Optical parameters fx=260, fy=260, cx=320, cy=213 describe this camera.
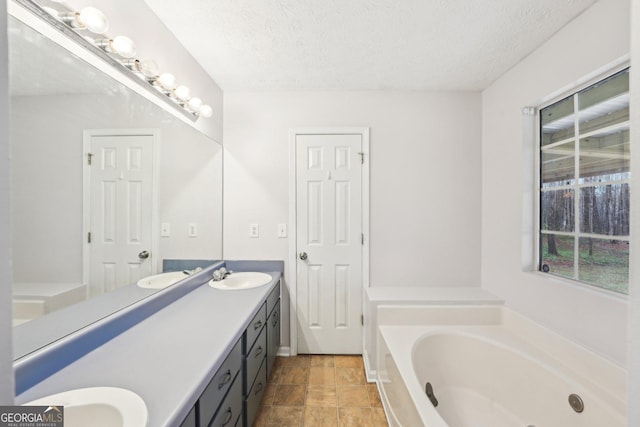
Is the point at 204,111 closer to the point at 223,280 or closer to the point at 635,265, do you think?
the point at 223,280

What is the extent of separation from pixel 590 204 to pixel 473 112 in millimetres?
1194

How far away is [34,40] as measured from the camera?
34.7 inches

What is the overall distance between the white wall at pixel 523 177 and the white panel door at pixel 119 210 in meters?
2.37

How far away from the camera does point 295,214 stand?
7.61ft

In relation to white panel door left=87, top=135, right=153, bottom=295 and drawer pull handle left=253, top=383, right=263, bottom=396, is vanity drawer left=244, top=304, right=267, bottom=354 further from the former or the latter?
white panel door left=87, top=135, right=153, bottom=295

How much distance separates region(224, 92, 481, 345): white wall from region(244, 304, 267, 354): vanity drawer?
0.85 m

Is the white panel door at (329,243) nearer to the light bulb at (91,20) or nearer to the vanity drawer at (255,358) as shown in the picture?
the vanity drawer at (255,358)

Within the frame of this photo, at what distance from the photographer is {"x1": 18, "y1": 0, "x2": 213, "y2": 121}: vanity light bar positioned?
0.92 meters

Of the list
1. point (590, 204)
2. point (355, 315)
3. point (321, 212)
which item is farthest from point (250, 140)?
point (590, 204)

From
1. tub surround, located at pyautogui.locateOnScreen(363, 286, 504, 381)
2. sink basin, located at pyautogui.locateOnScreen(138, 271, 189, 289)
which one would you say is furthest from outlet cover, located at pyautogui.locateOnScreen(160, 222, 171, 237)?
tub surround, located at pyautogui.locateOnScreen(363, 286, 504, 381)

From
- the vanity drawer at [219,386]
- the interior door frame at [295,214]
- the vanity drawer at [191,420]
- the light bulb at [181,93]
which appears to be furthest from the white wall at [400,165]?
the vanity drawer at [191,420]

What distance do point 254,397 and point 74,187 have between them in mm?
1425

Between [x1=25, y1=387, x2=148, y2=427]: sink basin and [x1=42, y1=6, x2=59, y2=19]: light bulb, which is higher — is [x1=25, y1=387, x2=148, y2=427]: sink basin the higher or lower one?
the lower one

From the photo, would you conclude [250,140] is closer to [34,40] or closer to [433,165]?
[34,40]
